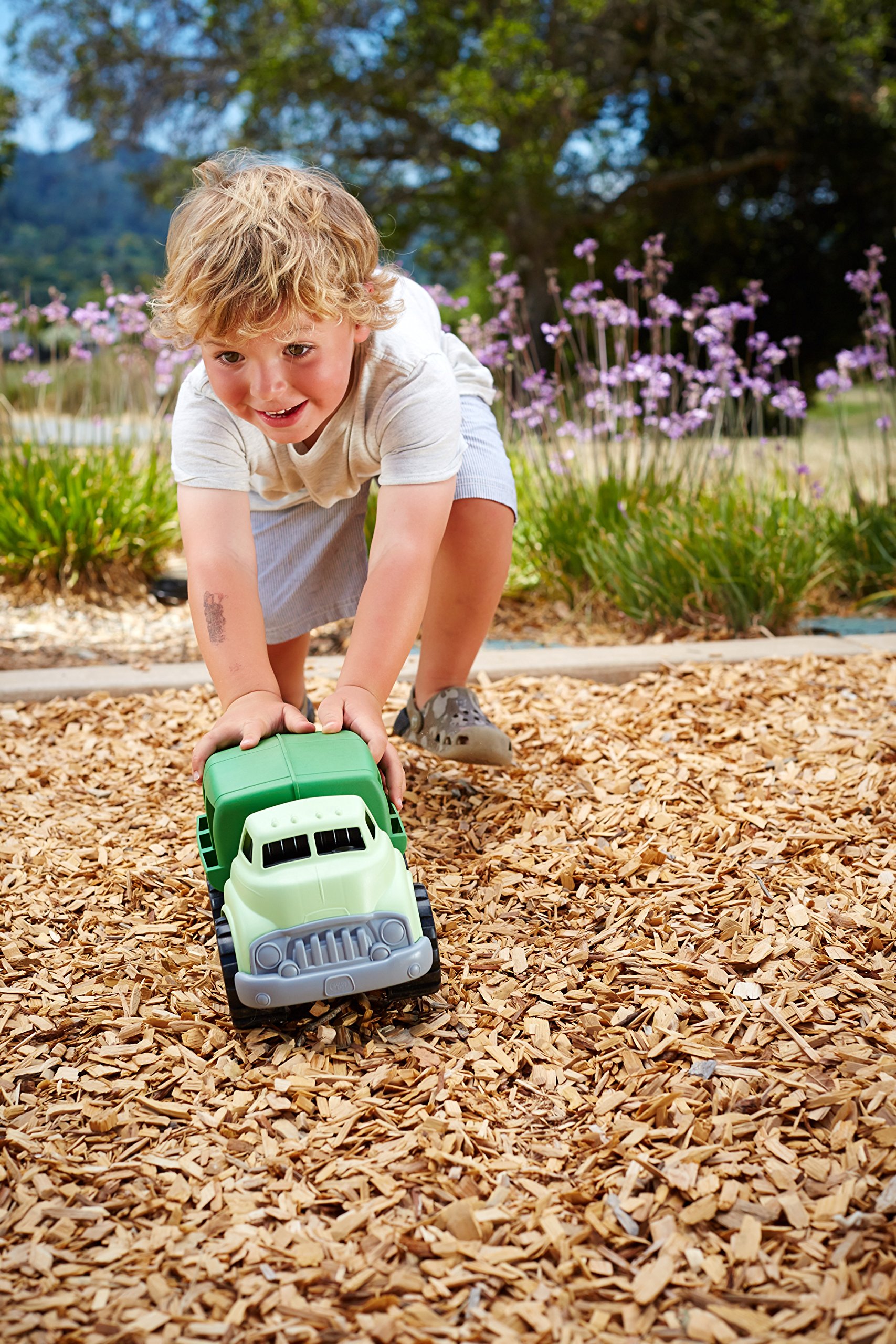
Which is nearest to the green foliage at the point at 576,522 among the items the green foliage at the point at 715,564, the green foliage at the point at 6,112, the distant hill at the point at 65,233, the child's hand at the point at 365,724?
the green foliage at the point at 715,564

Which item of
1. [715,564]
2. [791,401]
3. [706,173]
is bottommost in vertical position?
[715,564]

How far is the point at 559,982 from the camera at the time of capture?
1606 millimetres

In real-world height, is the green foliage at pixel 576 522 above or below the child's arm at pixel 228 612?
below

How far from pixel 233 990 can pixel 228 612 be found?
2.09 ft

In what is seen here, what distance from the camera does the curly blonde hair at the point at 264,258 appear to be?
1.57 meters

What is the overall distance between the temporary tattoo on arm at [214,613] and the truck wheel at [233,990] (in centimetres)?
46

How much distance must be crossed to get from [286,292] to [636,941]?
44.7 inches

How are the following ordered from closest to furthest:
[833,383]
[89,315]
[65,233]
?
[833,383] < [89,315] < [65,233]

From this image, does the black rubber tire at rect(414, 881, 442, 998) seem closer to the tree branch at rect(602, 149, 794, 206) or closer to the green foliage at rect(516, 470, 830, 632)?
the green foliage at rect(516, 470, 830, 632)

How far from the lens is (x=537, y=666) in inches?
118

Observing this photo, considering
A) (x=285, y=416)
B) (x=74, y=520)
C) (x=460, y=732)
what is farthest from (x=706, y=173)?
(x=285, y=416)

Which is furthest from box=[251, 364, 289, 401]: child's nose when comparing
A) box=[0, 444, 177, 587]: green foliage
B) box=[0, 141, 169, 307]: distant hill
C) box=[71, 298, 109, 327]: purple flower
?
box=[0, 141, 169, 307]: distant hill

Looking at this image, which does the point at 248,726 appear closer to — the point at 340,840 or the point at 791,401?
the point at 340,840

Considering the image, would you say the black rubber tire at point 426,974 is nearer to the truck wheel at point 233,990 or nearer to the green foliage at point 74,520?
the truck wheel at point 233,990
